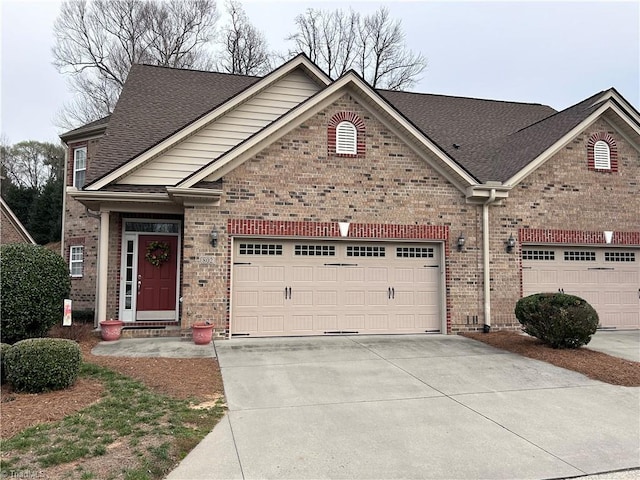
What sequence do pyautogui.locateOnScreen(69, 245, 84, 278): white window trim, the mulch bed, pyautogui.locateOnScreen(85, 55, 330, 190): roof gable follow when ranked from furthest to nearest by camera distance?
pyautogui.locateOnScreen(69, 245, 84, 278): white window trim, pyautogui.locateOnScreen(85, 55, 330, 190): roof gable, the mulch bed

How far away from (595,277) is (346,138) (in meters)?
7.43

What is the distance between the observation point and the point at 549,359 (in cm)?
801

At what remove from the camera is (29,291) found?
848 centimetres

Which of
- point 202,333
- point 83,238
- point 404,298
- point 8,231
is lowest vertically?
point 202,333

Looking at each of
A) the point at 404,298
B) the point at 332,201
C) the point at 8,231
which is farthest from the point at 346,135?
the point at 8,231

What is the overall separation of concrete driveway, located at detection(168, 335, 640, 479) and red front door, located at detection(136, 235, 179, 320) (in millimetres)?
3476

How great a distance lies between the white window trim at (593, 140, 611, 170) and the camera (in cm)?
1164

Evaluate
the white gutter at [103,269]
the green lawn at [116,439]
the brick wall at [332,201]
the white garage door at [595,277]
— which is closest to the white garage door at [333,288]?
the brick wall at [332,201]

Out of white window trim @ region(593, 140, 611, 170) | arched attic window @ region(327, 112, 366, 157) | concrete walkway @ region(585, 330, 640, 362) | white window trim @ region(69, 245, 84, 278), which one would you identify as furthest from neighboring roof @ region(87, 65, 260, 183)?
concrete walkway @ region(585, 330, 640, 362)

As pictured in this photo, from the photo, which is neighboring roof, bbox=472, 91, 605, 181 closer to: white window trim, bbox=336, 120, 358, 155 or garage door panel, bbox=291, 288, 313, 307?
white window trim, bbox=336, 120, 358, 155

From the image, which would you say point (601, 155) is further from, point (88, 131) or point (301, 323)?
point (88, 131)

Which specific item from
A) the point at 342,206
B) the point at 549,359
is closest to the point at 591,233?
the point at 549,359

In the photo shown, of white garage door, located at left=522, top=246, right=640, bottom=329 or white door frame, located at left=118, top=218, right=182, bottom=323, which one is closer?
white door frame, located at left=118, top=218, right=182, bottom=323

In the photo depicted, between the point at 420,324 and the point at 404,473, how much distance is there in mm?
6990
